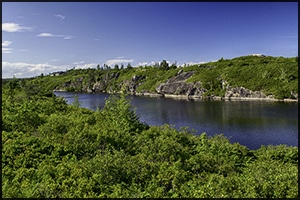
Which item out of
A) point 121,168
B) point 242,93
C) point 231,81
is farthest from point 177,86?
point 121,168

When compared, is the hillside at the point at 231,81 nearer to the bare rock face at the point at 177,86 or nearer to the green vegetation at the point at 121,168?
the bare rock face at the point at 177,86

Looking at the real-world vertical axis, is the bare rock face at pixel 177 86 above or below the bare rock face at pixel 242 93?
above

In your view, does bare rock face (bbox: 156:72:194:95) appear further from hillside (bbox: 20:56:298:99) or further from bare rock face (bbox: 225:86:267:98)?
bare rock face (bbox: 225:86:267:98)

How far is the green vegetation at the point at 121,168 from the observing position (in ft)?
40.9

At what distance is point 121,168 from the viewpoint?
1585 centimetres

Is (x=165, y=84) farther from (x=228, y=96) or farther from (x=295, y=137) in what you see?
(x=295, y=137)

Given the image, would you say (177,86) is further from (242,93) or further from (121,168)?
(121,168)

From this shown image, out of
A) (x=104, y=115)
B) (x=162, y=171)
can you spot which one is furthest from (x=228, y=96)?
(x=162, y=171)

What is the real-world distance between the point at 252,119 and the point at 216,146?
43.4 meters

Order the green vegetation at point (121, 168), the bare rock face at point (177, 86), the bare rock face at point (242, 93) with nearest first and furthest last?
the green vegetation at point (121, 168) → the bare rock face at point (242, 93) → the bare rock face at point (177, 86)

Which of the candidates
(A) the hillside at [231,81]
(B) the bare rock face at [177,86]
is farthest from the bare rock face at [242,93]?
(B) the bare rock face at [177,86]

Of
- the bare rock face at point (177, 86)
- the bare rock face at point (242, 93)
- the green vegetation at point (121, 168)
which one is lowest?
the green vegetation at point (121, 168)

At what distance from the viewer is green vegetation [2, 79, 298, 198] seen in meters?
12.5

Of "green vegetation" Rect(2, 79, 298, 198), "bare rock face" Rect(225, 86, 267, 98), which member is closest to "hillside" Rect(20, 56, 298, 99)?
"bare rock face" Rect(225, 86, 267, 98)
